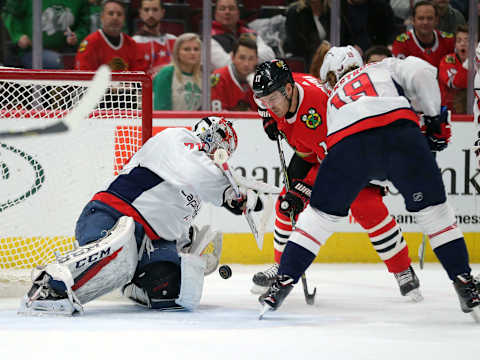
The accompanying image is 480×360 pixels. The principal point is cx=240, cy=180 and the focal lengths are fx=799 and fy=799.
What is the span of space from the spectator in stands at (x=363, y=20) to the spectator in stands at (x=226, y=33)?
49 cm

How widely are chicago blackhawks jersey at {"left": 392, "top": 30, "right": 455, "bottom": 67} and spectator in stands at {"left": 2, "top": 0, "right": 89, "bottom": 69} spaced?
1.94 m

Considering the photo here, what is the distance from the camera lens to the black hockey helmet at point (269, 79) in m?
3.19

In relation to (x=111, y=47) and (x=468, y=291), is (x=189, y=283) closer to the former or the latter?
(x=468, y=291)

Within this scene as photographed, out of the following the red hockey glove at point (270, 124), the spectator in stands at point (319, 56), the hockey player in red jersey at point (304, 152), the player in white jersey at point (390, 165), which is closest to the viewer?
the player in white jersey at point (390, 165)

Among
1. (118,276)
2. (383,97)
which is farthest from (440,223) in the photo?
(118,276)

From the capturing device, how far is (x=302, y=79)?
3438 mm

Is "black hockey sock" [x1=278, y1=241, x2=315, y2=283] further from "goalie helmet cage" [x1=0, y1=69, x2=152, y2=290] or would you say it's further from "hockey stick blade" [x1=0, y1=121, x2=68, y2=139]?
"hockey stick blade" [x1=0, y1=121, x2=68, y2=139]

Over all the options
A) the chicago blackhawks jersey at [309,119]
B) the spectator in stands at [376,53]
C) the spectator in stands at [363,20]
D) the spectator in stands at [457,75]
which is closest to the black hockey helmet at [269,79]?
the chicago blackhawks jersey at [309,119]

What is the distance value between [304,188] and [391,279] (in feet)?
3.88

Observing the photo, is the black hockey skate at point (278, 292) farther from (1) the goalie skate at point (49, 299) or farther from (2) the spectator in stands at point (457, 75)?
(2) the spectator in stands at point (457, 75)

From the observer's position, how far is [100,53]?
4.61m

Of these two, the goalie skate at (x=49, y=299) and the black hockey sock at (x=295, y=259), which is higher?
the black hockey sock at (x=295, y=259)

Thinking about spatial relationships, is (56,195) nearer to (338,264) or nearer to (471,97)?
(338,264)

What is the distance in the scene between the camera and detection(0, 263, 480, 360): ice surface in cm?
235
